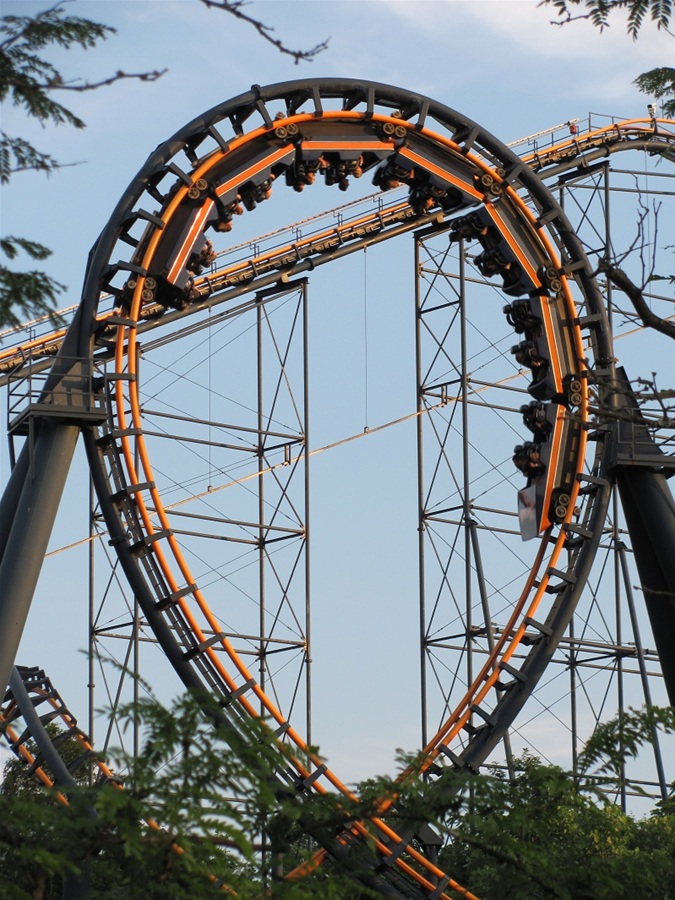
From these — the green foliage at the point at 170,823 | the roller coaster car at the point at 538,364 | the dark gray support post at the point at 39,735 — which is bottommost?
the green foliage at the point at 170,823

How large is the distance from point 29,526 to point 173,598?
143 cm

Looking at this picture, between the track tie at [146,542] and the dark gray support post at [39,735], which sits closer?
the track tie at [146,542]

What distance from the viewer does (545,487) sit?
15.1m

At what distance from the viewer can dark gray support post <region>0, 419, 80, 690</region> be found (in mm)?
12680

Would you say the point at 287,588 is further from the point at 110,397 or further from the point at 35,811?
the point at 35,811

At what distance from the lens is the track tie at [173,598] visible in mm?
13672

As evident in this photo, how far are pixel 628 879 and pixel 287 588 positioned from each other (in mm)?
14537

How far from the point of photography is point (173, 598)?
13.7m

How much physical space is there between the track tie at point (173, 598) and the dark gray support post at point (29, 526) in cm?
120

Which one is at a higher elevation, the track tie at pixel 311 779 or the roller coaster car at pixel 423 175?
the roller coaster car at pixel 423 175

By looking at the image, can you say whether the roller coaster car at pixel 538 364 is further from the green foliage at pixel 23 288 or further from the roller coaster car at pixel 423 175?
the green foliage at pixel 23 288

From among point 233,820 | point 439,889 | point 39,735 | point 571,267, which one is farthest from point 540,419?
point 233,820

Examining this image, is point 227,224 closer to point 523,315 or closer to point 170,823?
point 523,315

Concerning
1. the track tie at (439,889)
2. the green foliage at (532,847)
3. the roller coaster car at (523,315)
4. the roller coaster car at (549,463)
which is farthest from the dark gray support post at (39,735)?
the green foliage at (532,847)
